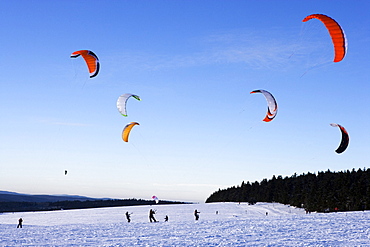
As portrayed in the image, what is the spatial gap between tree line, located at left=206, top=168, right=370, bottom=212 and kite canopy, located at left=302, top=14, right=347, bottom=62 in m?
37.1

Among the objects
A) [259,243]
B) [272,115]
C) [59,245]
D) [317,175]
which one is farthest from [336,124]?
[317,175]

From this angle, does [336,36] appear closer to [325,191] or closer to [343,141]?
[343,141]

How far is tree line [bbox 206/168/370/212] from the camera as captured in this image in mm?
60938

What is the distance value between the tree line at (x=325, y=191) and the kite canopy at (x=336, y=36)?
37.1 m

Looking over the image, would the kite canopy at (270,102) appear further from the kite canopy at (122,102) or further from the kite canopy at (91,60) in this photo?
the kite canopy at (91,60)

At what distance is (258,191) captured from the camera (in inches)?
4094

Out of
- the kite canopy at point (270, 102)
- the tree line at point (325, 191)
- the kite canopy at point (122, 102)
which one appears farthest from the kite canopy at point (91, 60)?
the tree line at point (325, 191)

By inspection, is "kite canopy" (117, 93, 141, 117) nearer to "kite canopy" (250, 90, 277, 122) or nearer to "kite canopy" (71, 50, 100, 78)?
"kite canopy" (71, 50, 100, 78)

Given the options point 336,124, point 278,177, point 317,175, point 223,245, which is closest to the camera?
point 223,245

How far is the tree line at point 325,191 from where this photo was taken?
60938mm

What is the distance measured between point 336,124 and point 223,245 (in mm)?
10188

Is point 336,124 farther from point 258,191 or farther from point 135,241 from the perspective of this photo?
point 258,191

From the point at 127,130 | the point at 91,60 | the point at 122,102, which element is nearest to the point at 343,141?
the point at 122,102

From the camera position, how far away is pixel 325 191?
2653 inches
